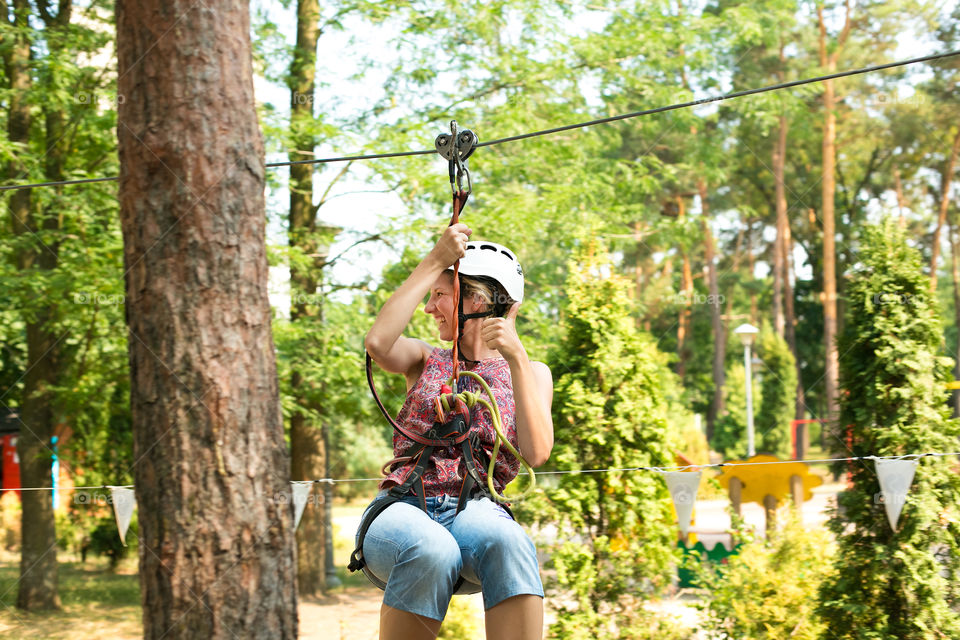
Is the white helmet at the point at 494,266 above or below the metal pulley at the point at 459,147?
below

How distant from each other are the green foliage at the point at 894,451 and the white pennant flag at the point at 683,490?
3.20 ft

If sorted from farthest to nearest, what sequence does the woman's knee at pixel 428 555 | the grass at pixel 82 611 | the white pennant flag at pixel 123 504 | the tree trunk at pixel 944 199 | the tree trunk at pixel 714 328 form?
1. the tree trunk at pixel 714 328
2. the tree trunk at pixel 944 199
3. the grass at pixel 82 611
4. the white pennant flag at pixel 123 504
5. the woman's knee at pixel 428 555

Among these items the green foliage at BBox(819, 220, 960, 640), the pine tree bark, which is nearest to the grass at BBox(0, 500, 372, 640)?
the green foliage at BBox(819, 220, 960, 640)

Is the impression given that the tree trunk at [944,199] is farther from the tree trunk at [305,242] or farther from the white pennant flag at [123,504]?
the white pennant flag at [123,504]

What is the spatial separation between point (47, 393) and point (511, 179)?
247 inches

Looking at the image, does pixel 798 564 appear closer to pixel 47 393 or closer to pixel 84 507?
pixel 47 393

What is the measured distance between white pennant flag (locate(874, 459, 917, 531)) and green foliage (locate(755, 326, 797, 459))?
72.5 feet

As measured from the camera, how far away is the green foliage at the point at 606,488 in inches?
236

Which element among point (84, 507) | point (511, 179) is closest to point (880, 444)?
point (511, 179)

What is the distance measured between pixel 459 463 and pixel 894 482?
13.0 feet

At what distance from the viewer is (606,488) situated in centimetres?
612

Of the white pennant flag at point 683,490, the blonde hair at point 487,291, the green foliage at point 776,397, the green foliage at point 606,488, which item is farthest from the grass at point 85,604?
the green foliage at point 776,397

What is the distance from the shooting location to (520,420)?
2.72m

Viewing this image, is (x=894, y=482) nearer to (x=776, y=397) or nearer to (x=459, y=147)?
(x=459, y=147)
